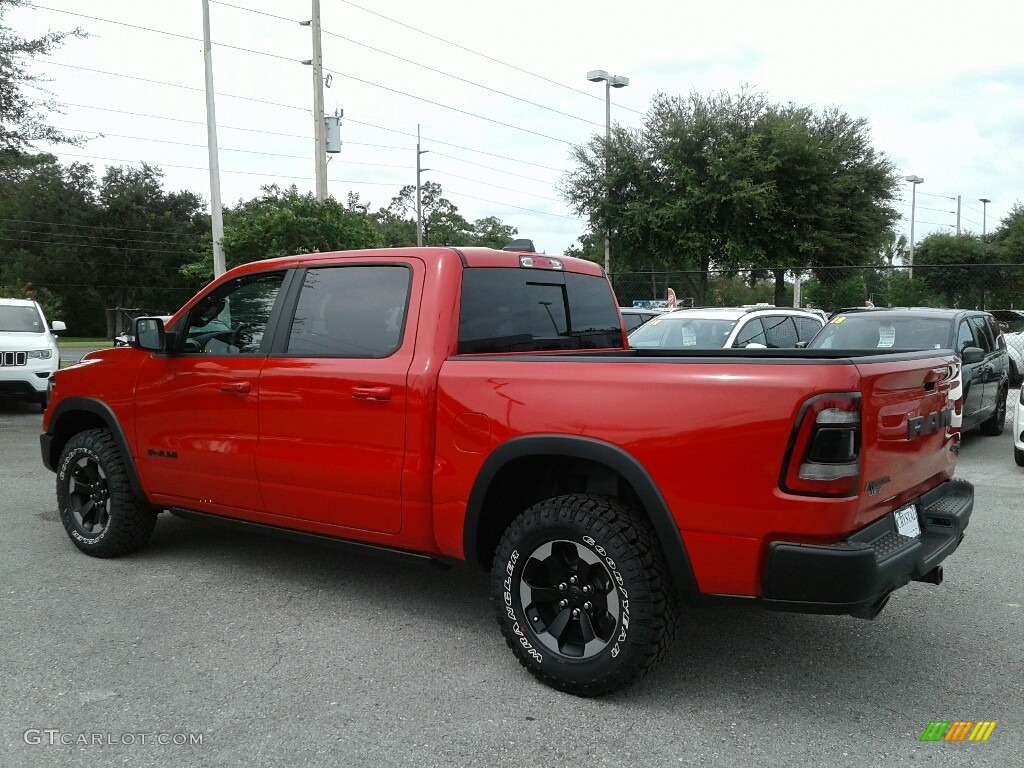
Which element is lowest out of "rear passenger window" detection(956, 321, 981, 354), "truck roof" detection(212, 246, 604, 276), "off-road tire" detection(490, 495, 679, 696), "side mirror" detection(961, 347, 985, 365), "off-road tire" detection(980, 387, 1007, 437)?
"off-road tire" detection(980, 387, 1007, 437)

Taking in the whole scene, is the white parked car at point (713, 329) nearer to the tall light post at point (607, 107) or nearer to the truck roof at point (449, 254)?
the truck roof at point (449, 254)

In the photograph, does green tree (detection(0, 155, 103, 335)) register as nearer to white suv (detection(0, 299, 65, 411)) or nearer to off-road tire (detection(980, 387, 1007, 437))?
white suv (detection(0, 299, 65, 411))

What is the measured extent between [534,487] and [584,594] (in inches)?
23.7

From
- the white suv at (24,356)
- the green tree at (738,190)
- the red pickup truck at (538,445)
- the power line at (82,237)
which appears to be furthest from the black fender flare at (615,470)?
the power line at (82,237)

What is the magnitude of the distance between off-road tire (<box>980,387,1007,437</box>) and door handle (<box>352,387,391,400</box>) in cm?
918

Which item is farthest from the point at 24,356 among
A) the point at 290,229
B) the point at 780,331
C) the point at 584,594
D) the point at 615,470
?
the point at 615,470

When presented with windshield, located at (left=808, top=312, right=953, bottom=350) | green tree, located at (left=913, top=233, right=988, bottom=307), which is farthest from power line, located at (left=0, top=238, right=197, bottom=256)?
windshield, located at (left=808, top=312, right=953, bottom=350)

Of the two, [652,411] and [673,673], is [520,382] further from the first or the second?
[673,673]

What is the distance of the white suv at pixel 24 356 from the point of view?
1250 centimetres

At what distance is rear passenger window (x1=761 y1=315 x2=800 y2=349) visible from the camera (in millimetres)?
11758

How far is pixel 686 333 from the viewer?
36.7 feet

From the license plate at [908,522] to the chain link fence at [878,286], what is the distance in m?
17.8

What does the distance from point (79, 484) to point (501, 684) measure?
3291 millimetres

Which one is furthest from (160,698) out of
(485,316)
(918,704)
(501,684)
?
(918,704)
